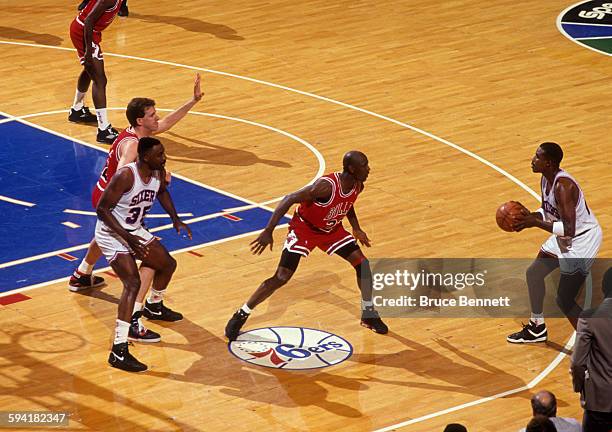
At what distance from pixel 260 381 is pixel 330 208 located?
169 cm

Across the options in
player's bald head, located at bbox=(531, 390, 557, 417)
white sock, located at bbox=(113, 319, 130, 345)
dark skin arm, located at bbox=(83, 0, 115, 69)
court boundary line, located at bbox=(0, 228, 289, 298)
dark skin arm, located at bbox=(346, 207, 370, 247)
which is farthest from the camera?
dark skin arm, located at bbox=(83, 0, 115, 69)

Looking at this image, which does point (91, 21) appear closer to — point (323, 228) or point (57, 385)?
point (323, 228)

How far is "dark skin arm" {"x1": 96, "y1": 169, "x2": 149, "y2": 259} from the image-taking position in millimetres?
11577

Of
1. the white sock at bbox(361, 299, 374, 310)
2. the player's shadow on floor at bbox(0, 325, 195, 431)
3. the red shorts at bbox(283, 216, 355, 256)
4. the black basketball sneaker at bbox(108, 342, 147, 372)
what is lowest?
the player's shadow on floor at bbox(0, 325, 195, 431)

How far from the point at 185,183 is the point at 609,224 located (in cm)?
495

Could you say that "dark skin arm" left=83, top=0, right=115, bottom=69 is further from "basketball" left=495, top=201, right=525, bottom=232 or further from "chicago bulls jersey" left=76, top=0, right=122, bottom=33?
"basketball" left=495, top=201, right=525, bottom=232

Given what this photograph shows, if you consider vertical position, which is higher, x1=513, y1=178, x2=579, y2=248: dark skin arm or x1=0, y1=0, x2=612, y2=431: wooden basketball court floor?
x1=513, y1=178, x2=579, y2=248: dark skin arm

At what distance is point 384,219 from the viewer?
15.1m

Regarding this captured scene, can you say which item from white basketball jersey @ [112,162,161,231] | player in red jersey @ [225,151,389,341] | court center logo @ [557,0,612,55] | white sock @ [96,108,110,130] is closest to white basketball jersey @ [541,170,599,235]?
player in red jersey @ [225,151,389,341]

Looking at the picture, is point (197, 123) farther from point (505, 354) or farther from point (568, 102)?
point (505, 354)

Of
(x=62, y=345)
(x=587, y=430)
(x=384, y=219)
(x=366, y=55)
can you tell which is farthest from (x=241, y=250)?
(x=366, y=55)

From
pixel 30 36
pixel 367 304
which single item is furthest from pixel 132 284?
pixel 30 36

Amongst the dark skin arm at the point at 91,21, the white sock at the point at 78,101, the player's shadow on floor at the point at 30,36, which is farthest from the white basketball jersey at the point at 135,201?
the player's shadow on floor at the point at 30,36

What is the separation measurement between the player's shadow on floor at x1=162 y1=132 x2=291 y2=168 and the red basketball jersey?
4477 millimetres
